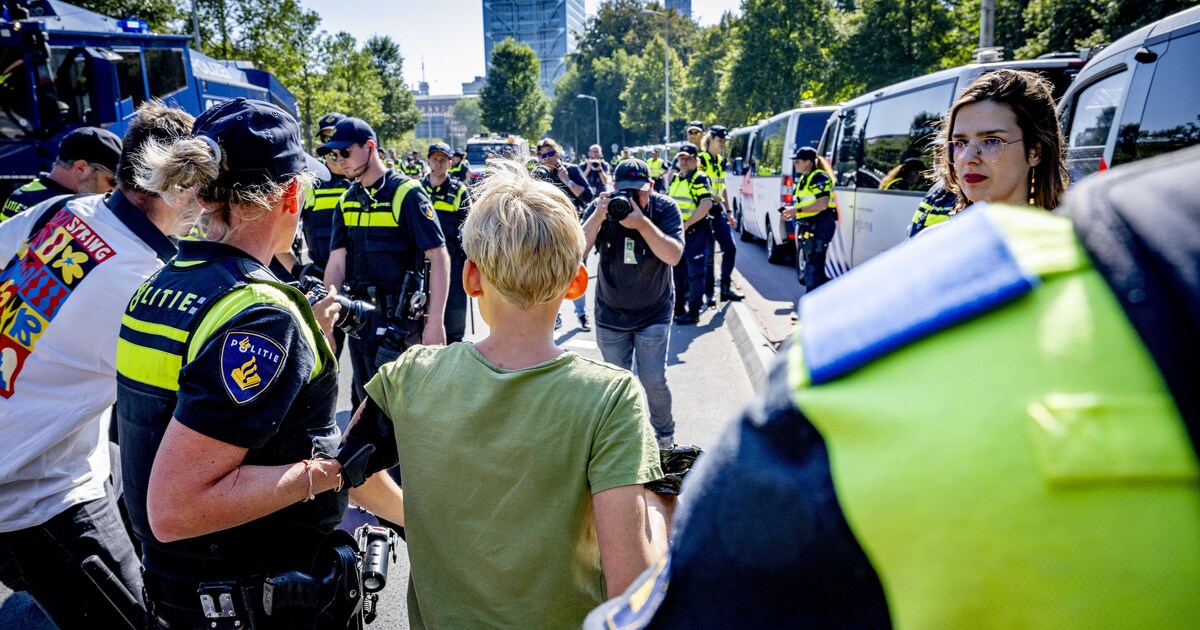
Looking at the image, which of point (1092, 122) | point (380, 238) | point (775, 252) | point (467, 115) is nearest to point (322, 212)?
point (380, 238)

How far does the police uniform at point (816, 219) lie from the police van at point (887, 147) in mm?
314

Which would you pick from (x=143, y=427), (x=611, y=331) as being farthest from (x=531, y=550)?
(x=611, y=331)

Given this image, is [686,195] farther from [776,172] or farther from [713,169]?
[776,172]

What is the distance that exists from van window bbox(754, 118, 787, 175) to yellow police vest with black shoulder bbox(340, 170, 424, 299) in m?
9.57

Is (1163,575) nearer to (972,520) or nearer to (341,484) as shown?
(972,520)

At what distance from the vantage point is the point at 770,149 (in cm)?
1403

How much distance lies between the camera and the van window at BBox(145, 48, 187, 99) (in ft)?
36.8

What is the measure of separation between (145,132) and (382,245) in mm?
1758

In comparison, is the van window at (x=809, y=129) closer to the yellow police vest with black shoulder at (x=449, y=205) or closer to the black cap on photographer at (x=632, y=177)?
the yellow police vest with black shoulder at (x=449, y=205)

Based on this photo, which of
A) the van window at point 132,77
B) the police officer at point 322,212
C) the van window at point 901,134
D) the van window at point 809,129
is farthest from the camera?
the van window at point 809,129

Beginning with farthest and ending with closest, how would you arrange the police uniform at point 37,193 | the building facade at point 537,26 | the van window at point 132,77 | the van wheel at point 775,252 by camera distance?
the building facade at point 537,26, the van wheel at point 775,252, the van window at point 132,77, the police uniform at point 37,193

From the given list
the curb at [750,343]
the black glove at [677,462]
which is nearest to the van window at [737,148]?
the curb at [750,343]

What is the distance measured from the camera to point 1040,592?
46 cm

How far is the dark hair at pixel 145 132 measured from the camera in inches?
98.6
